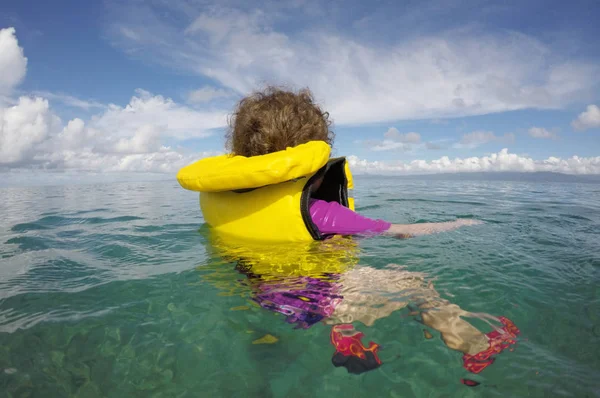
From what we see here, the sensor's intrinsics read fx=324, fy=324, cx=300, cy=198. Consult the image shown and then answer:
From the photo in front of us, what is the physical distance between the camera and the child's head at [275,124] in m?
3.23

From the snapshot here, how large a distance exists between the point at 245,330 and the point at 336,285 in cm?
80

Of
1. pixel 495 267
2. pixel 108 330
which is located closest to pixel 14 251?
pixel 108 330

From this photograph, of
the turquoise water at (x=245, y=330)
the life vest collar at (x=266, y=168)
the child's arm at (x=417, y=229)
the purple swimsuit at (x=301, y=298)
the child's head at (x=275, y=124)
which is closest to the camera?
the turquoise water at (x=245, y=330)

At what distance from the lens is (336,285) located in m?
2.57

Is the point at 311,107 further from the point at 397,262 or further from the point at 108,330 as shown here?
the point at 108,330

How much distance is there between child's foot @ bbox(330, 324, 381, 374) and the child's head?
186cm

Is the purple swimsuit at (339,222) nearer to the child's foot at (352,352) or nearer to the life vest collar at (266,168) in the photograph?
the life vest collar at (266,168)

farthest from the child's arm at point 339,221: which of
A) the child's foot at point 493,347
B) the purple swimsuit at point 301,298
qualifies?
the child's foot at point 493,347

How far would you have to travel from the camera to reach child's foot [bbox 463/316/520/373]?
177 centimetres

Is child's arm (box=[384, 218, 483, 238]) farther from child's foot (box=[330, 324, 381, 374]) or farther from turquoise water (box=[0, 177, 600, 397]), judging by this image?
child's foot (box=[330, 324, 381, 374])

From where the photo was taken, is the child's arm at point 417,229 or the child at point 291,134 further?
the child's arm at point 417,229

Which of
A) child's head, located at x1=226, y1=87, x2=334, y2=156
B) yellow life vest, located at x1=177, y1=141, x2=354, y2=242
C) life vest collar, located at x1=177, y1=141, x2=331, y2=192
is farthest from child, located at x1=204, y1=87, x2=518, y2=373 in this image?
life vest collar, located at x1=177, y1=141, x2=331, y2=192

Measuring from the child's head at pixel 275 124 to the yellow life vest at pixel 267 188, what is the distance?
270 millimetres

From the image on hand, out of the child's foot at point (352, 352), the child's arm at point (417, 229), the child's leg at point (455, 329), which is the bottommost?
the child's foot at point (352, 352)
